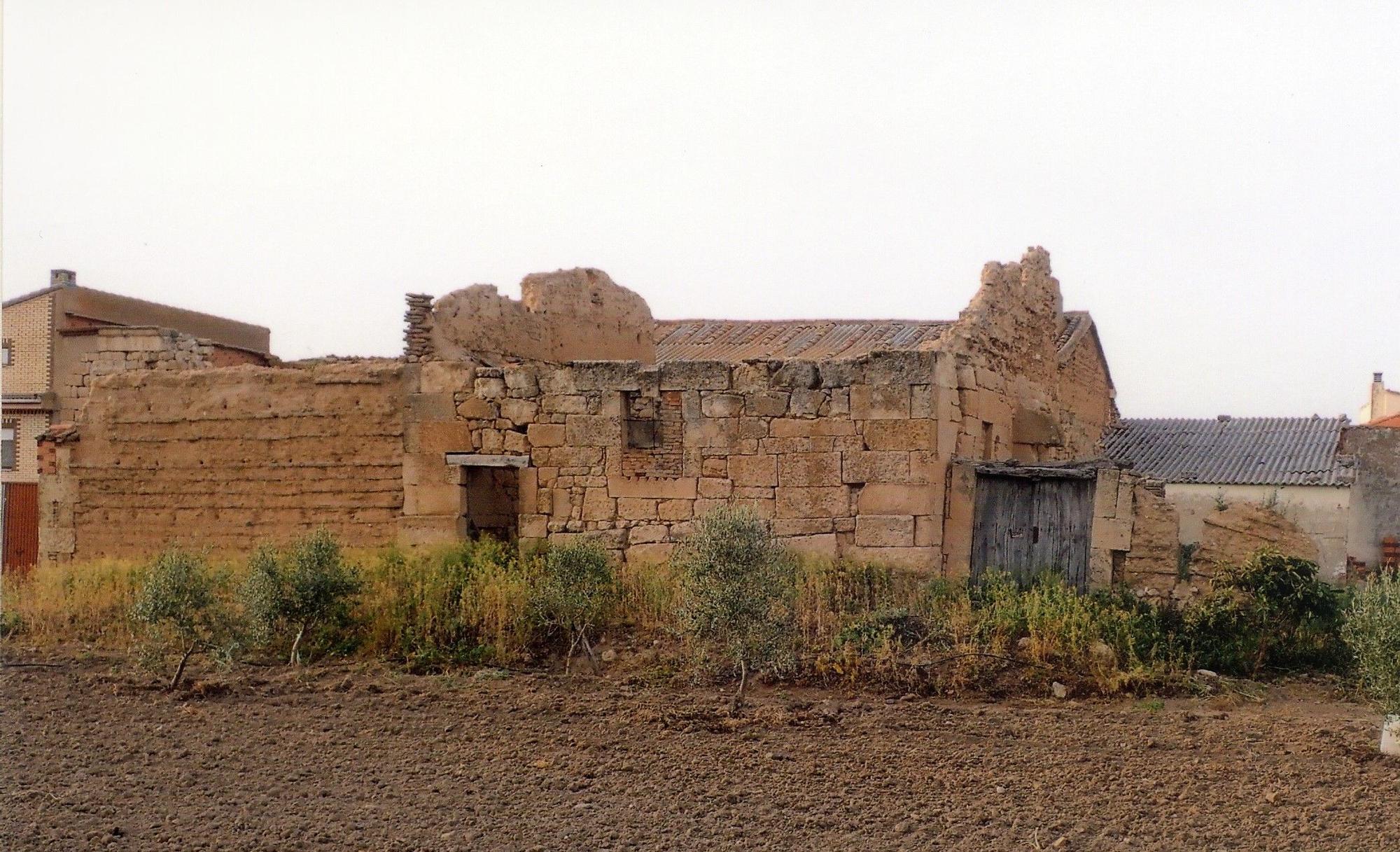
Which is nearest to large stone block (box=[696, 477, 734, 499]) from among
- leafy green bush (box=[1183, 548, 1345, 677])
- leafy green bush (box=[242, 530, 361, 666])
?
leafy green bush (box=[242, 530, 361, 666])

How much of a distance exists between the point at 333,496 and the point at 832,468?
207 inches

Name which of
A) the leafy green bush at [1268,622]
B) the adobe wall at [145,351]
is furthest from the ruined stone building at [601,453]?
the adobe wall at [145,351]

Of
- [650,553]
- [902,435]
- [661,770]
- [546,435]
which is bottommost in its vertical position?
[661,770]

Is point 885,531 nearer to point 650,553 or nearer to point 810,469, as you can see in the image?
point 810,469

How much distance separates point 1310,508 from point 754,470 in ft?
43.5

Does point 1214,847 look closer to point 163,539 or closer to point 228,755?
point 228,755

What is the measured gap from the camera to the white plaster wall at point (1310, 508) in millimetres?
20422

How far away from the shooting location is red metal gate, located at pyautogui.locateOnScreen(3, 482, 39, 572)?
17.8 metres

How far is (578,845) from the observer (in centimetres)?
611

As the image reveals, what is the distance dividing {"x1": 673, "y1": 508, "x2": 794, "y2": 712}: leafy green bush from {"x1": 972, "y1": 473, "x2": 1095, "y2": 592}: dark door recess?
357cm

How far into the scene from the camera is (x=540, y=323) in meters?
15.9

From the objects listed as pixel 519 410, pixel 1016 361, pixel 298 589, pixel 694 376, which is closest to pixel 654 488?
pixel 694 376

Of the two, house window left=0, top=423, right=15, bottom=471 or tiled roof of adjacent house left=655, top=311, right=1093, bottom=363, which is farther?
house window left=0, top=423, right=15, bottom=471

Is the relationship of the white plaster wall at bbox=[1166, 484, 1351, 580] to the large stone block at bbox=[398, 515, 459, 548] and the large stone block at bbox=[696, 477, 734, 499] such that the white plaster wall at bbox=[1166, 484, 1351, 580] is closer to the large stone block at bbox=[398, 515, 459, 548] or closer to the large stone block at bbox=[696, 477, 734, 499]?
the large stone block at bbox=[696, 477, 734, 499]
